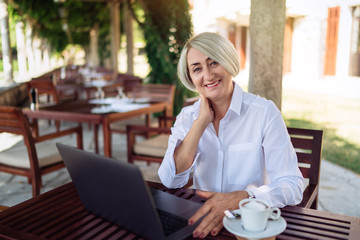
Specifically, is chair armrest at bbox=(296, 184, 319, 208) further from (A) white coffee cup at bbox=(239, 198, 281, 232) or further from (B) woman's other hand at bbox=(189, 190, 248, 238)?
(A) white coffee cup at bbox=(239, 198, 281, 232)

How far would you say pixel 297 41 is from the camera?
41.4 feet

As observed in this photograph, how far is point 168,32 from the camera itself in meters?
6.25

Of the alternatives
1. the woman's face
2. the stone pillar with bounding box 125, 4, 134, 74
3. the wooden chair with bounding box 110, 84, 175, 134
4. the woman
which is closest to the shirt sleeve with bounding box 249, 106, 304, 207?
the woman

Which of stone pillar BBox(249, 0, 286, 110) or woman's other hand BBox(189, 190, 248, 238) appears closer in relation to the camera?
woman's other hand BBox(189, 190, 248, 238)

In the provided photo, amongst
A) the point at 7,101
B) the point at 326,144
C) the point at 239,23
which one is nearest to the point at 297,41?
the point at 239,23

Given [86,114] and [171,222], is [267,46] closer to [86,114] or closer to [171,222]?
[171,222]

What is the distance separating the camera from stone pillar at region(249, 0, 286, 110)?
244 centimetres

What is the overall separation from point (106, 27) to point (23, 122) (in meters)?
15.1

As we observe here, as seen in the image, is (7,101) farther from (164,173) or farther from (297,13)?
(297,13)

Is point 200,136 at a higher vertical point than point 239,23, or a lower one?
lower

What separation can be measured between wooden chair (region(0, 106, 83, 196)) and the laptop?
1.74m

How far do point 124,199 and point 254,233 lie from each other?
1.25 ft

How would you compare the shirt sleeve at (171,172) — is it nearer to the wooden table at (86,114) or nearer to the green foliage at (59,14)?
the wooden table at (86,114)

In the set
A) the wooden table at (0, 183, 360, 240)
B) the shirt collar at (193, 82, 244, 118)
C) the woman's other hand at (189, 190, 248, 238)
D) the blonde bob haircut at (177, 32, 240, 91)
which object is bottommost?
the wooden table at (0, 183, 360, 240)
